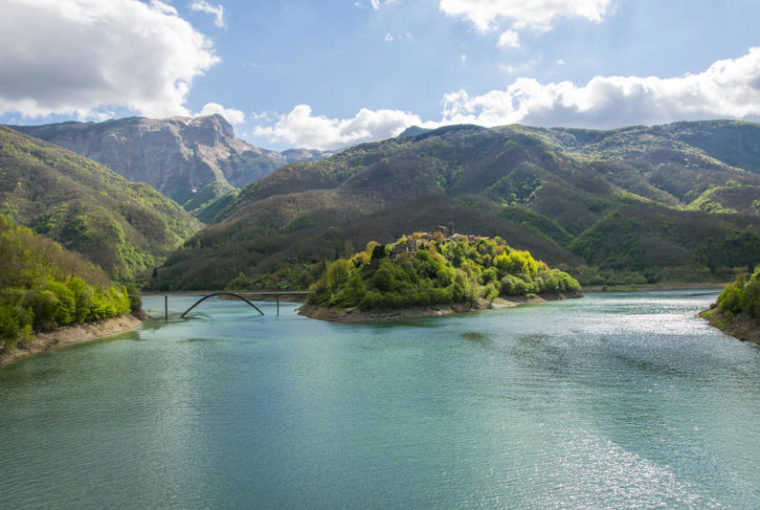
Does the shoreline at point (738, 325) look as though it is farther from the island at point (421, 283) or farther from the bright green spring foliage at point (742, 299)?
the island at point (421, 283)

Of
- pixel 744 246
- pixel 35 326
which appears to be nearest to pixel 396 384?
pixel 35 326

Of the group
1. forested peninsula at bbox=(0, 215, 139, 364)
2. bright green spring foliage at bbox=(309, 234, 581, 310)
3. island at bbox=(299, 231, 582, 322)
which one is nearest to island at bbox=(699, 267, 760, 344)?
island at bbox=(299, 231, 582, 322)

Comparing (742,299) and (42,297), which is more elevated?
(42,297)

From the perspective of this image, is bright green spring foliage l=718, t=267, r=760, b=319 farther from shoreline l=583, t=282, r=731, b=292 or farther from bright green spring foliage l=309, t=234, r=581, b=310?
shoreline l=583, t=282, r=731, b=292

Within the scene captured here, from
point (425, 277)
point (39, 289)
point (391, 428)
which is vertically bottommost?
point (391, 428)

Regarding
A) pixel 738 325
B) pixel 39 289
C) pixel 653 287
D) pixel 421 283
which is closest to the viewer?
pixel 39 289

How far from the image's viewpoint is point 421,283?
291 feet

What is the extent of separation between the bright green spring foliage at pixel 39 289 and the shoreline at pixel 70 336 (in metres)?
0.77

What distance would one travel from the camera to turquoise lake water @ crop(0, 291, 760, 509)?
18422 millimetres

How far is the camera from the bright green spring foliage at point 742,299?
167ft

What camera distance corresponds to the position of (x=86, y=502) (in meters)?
17.8

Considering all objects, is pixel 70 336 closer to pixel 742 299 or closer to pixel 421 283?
pixel 421 283

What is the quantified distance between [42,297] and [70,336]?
7201mm

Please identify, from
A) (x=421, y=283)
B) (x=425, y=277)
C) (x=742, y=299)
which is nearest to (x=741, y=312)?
(x=742, y=299)
